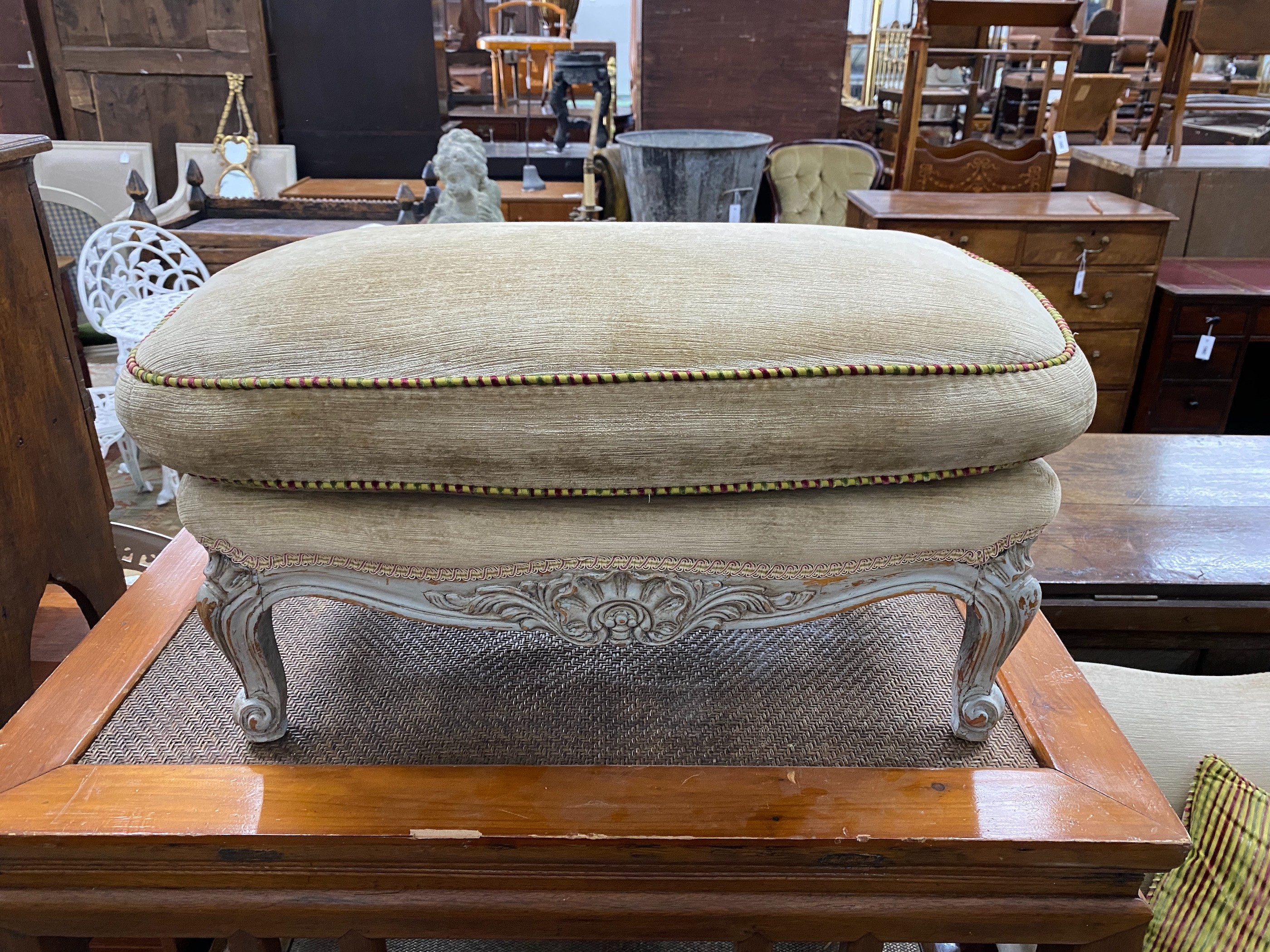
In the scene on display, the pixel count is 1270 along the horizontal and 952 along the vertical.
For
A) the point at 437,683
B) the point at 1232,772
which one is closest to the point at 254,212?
the point at 437,683

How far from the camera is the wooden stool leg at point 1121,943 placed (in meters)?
0.94

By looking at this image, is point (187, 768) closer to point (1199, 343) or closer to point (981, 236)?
point (981, 236)

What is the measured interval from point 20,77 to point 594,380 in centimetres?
525

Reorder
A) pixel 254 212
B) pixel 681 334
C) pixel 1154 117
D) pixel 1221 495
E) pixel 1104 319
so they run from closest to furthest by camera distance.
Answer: pixel 681 334, pixel 1221 495, pixel 1104 319, pixel 1154 117, pixel 254 212

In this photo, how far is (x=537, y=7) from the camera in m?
5.21

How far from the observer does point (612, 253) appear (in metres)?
0.90

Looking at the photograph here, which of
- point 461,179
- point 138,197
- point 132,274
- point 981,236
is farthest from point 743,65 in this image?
point 132,274

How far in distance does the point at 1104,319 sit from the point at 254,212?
324 centimetres

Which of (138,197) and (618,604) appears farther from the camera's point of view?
(138,197)

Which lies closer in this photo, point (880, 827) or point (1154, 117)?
point (880, 827)

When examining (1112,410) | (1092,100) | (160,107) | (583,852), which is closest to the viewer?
(583,852)

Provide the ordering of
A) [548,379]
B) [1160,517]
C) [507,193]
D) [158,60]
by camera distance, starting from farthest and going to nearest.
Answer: [158,60] → [507,193] → [1160,517] → [548,379]

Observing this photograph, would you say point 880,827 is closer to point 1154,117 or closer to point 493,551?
point 493,551

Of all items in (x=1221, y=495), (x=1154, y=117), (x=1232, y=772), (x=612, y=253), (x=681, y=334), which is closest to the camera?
(x=681, y=334)
